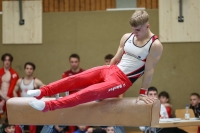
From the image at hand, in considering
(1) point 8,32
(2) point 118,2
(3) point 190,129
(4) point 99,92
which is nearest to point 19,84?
(1) point 8,32

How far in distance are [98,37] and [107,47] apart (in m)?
0.34

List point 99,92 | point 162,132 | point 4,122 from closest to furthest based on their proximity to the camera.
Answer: point 99,92
point 162,132
point 4,122

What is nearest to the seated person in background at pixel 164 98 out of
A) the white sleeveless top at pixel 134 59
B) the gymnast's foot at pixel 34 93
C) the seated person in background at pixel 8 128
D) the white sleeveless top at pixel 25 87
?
the white sleeveless top at pixel 25 87

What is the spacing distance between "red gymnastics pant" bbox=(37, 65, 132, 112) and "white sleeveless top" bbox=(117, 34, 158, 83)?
83mm

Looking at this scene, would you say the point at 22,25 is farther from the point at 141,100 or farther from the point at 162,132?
the point at 141,100

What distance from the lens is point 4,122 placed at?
8.57 meters

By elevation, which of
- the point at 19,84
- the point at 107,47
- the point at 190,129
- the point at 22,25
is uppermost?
the point at 22,25

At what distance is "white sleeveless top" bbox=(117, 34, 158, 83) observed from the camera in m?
4.78

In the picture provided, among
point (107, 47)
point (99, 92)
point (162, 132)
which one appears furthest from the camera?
point (107, 47)

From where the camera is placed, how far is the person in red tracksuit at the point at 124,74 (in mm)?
4578

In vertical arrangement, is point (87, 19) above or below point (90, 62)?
above

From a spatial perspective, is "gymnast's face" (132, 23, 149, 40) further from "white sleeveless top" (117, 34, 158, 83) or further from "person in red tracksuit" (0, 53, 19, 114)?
"person in red tracksuit" (0, 53, 19, 114)

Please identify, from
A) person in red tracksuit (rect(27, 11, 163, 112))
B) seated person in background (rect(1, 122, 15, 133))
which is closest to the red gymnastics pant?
person in red tracksuit (rect(27, 11, 163, 112))

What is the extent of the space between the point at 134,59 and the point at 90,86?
72 centimetres
